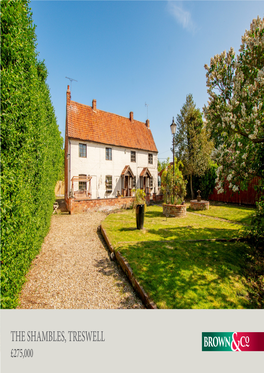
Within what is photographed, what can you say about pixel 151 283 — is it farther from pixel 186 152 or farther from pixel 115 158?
pixel 186 152

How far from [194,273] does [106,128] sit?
19.6 metres

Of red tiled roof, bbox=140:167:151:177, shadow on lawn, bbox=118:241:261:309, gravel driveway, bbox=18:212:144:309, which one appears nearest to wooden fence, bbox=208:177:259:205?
red tiled roof, bbox=140:167:151:177

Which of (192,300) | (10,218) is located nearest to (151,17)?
(10,218)

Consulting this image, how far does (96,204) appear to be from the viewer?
14.0m

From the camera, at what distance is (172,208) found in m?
11.4

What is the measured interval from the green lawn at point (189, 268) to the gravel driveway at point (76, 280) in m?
0.53

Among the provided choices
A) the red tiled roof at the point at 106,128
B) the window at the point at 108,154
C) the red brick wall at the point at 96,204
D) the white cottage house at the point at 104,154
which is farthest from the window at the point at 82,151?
the red brick wall at the point at 96,204

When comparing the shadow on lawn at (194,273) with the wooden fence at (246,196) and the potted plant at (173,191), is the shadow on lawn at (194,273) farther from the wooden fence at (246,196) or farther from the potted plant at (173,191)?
the wooden fence at (246,196)

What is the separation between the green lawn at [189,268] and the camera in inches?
133

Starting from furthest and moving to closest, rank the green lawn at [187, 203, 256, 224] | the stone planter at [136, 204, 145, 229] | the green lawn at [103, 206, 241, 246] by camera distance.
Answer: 1. the green lawn at [187, 203, 256, 224]
2. the stone planter at [136, 204, 145, 229]
3. the green lawn at [103, 206, 241, 246]

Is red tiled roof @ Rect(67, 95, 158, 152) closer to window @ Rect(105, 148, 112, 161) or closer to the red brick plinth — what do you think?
window @ Rect(105, 148, 112, 161)

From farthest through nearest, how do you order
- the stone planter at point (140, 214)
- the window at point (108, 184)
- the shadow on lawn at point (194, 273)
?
1. the window at point (108, 184)
2. the stone planter at point (140, 214)
3. the shadow on lawn at point (194, 273)

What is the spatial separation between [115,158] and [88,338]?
62.6 feet

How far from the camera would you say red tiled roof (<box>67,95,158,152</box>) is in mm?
18250
